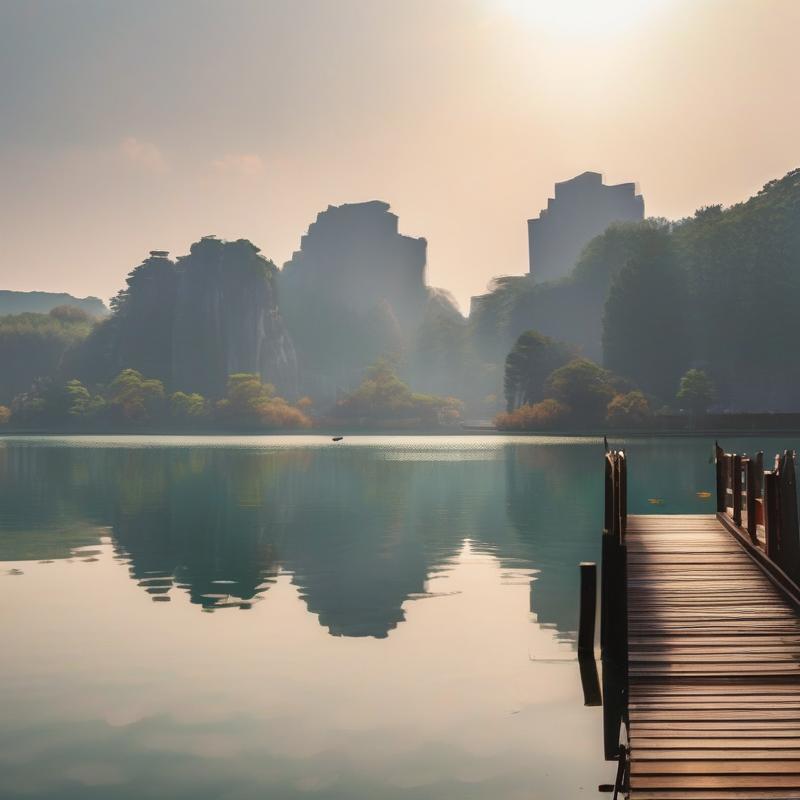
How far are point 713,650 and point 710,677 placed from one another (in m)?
1.07

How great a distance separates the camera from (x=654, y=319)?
448ft

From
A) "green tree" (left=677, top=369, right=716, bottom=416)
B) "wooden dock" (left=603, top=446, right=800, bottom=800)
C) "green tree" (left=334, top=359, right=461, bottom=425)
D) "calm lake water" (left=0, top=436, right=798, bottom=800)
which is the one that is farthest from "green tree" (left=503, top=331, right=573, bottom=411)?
"wooden dock" (left=603, top=446, right=800, bottom=800)

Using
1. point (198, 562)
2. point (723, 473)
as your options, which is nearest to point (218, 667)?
point (198, 562)

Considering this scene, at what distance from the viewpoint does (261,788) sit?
1130 cm

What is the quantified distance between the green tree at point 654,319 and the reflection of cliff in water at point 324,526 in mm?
69045

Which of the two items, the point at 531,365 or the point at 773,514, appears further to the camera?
the point at 531,365

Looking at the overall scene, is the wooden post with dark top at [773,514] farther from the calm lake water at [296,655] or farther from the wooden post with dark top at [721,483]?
the wooden post with dark top at [721,483]

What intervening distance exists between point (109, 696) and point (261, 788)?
14.1ft

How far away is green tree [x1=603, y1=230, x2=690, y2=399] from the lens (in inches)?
5325

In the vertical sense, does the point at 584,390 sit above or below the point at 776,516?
above

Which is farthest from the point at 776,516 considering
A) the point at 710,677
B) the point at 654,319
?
the point at 654,319

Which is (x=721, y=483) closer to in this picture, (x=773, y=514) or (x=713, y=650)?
(x=773, y=514)

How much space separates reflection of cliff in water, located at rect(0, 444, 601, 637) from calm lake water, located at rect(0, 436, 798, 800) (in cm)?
16

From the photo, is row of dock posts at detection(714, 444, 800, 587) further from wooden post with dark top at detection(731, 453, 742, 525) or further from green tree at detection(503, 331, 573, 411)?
green tree at detection(503, 331, 573, 411)
